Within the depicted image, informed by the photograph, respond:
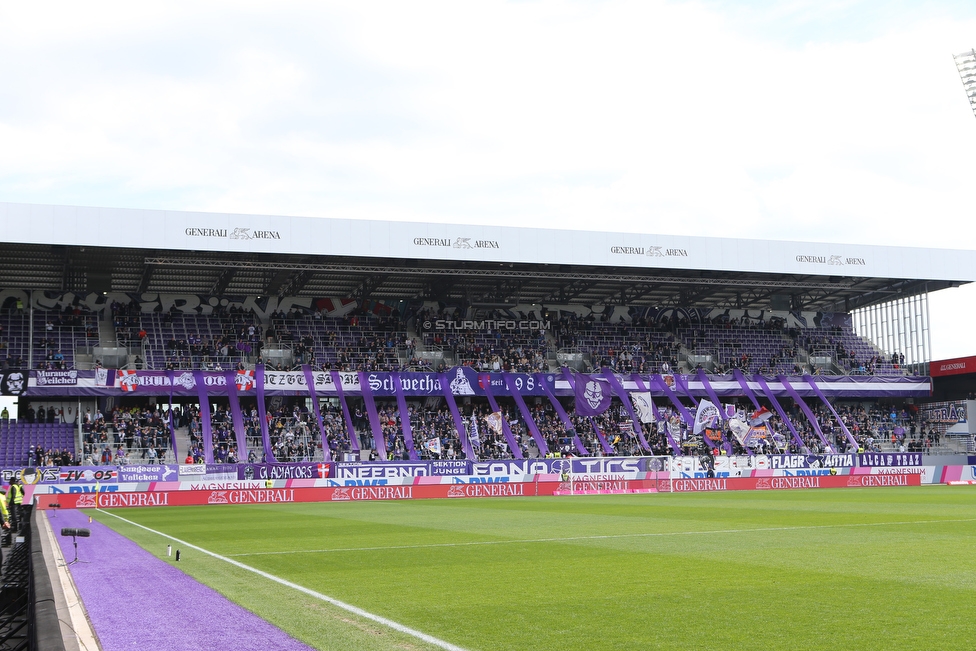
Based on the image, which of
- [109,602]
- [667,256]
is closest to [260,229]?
[667,256]

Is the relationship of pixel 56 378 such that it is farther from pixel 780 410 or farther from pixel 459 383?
pixel 780 410

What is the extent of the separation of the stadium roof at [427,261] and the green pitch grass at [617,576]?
75.1ft

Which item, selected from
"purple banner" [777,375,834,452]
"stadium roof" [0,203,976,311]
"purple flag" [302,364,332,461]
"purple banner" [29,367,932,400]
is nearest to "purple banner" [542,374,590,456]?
"purple banner" [29,367,932,400]

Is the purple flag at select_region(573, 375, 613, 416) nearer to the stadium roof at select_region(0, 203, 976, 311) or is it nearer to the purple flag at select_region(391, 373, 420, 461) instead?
the stadium roof at select_region(0, 203, 976, 311)

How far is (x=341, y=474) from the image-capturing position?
137ft

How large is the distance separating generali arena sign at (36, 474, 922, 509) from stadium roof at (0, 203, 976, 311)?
41.8 ft

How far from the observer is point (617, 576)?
1314cm

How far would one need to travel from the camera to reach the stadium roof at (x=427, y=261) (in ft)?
151

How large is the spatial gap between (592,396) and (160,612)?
4251cm

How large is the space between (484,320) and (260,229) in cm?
1612

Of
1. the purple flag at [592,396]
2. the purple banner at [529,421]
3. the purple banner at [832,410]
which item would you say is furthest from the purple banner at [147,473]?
the purple banner at [832,410]

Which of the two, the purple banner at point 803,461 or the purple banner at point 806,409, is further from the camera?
the purple banner at point 806,409

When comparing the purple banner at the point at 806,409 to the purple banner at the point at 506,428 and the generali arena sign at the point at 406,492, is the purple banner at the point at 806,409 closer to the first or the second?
the generali arena sign at the point at 406,492

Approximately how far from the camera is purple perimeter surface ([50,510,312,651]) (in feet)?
30.2
